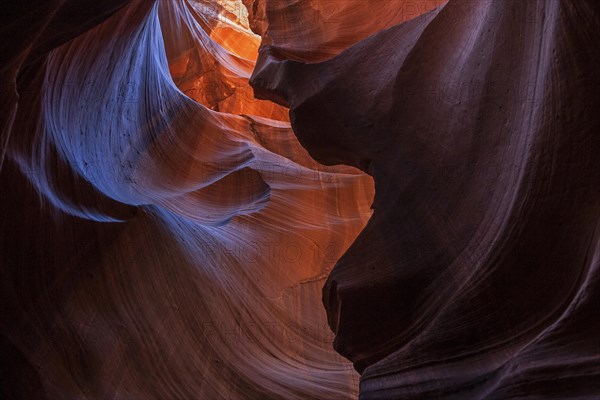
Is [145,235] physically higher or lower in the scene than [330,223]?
higher

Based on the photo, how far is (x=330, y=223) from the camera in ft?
16.7

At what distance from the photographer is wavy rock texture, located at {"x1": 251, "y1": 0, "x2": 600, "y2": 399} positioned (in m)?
2.04

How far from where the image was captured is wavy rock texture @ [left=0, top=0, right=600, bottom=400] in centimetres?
214

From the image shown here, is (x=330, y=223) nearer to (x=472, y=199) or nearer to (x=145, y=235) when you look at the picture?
(x=145, y=235)

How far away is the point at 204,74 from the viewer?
Result: 25.5 ft

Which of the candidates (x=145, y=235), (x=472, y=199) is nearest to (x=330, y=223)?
(x=145, y=235)

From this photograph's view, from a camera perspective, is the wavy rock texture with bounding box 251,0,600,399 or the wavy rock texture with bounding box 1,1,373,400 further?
the wavy rock texture with bounding box 1,1,373,400

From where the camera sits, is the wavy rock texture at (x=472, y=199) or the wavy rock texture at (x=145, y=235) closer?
the wavy rock texture at (x=472, y=199)

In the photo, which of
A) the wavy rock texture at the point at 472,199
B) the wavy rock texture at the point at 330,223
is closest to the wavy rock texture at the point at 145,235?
the wavy rock texture at the point at 330,223

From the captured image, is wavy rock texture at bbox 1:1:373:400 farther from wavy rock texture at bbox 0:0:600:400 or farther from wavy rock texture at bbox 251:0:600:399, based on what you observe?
wavy rock texture at bbox 251:0:600:399

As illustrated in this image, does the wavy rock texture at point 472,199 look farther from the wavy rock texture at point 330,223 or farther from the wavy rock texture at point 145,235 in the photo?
the wavy rock texture at point 145,235

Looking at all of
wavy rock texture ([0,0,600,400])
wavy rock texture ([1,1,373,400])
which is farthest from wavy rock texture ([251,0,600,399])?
wavy rock texture ([1,1,373,400])

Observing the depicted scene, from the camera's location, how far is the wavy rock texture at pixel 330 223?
2137mm

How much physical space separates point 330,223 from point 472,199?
2.63 metres
